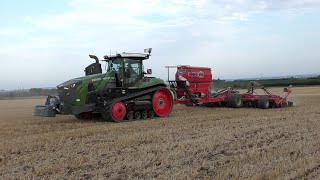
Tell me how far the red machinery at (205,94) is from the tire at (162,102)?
1.00 metres

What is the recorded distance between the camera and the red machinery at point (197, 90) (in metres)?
19.3

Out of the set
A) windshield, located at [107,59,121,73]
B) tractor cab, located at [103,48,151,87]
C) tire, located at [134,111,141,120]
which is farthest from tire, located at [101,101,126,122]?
windshield, located at [107,59,121,73]

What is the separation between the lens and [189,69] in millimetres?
19688

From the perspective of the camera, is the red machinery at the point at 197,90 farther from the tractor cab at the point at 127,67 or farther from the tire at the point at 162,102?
the tractor cab at the point at 127,67

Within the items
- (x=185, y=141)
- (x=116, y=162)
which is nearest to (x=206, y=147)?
(x=185, y=141)

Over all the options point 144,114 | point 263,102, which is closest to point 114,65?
point 144,114

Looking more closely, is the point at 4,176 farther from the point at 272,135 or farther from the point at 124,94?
the point at 124,94

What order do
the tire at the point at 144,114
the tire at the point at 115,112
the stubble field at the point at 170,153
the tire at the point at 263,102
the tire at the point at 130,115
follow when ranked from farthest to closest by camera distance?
the tire at the point at 263,102
the tire at the point at 144,114
the tire at the point at 130,115
the tire at the point at 115,112
the stubble field at the point at 170,153

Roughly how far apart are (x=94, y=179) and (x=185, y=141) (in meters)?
3.58

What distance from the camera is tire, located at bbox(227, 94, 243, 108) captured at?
2064 centimetres

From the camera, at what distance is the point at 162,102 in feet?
56.5

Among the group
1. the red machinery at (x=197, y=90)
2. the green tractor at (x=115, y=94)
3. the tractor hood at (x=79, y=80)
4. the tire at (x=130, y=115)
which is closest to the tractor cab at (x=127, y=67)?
the green tractor at (x=115, y=94)

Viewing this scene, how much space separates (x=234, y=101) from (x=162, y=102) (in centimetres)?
476

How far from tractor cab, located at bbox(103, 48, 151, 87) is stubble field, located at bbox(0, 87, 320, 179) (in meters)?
3.51
